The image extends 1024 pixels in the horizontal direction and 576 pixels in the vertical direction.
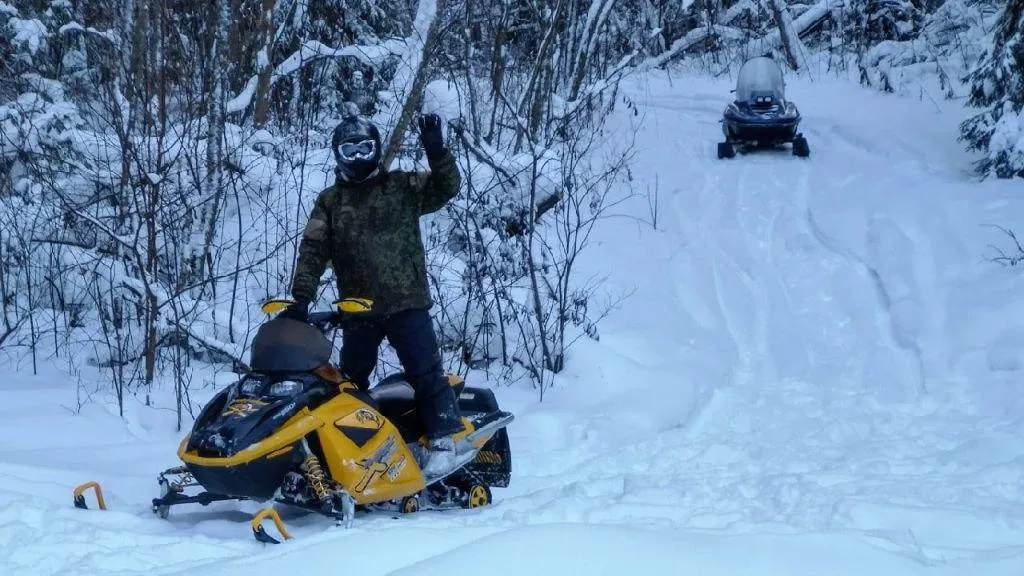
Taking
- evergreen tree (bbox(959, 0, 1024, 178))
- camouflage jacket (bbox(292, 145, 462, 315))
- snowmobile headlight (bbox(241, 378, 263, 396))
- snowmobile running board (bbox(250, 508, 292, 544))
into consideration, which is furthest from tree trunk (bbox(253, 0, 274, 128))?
evergreen tree (bbox(959, 0, 1024, 178))

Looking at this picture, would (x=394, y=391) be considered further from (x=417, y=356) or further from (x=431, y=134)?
(x=431, y=134)

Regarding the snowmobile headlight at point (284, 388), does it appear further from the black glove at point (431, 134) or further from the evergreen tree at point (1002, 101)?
the evergreen tree at point (1002, 101)

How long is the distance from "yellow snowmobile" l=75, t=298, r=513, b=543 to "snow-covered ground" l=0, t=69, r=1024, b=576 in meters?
0.14

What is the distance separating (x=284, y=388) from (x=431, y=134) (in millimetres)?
1226

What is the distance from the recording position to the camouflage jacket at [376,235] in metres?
4.57

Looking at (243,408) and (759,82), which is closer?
(243,408)

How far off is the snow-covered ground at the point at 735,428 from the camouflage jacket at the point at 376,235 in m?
0.98

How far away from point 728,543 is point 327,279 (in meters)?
4.06

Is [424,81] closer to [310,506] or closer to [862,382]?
[862,382]

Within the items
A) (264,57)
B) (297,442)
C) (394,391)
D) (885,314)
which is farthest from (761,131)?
(297,442)

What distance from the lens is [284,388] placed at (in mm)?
4105

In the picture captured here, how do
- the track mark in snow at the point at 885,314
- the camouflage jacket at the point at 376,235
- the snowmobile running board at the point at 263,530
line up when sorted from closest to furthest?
the snowmobile running board at the point at 263,530
the camouflage jacket at the point at 376,235
the track mark in snow at the point at 885,314

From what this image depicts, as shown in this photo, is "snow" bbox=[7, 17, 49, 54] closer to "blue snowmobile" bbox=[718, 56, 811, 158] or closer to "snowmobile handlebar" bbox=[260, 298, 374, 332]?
"snowmobile handlebar" bbox=[260, 298, 374, 332]

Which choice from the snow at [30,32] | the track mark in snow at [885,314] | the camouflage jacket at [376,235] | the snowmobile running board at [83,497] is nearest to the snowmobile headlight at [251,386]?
the camouflage jacket at [376,235]
